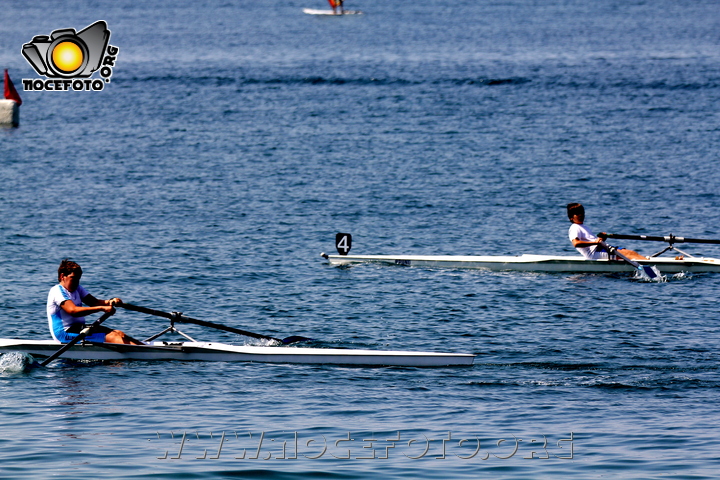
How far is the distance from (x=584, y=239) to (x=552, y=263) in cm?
114

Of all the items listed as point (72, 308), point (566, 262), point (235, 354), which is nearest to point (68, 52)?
point (566, 262)

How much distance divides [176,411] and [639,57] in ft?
213

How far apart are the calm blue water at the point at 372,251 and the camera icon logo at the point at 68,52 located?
1.74m

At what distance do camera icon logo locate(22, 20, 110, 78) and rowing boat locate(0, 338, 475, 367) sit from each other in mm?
34108

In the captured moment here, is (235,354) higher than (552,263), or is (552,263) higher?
(552,263)

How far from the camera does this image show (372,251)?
2808 centimetres

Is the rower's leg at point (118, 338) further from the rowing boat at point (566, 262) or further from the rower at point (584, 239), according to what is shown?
the rower at point (584, 239)

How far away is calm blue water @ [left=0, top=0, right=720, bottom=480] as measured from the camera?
13.8 metres

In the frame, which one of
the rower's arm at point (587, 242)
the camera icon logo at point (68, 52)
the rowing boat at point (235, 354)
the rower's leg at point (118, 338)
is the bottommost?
the rowing boat at point (235, 354)

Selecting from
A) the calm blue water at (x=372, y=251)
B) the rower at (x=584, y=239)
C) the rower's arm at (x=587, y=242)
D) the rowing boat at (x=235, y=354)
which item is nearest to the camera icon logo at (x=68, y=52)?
the calm blue water at (x=372, y=251)

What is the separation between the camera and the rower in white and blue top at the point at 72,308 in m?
16.8

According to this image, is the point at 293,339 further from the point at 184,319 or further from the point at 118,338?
the point at 118,338

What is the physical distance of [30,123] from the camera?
5081 centimetres

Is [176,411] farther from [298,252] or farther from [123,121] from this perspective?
[123,121]
